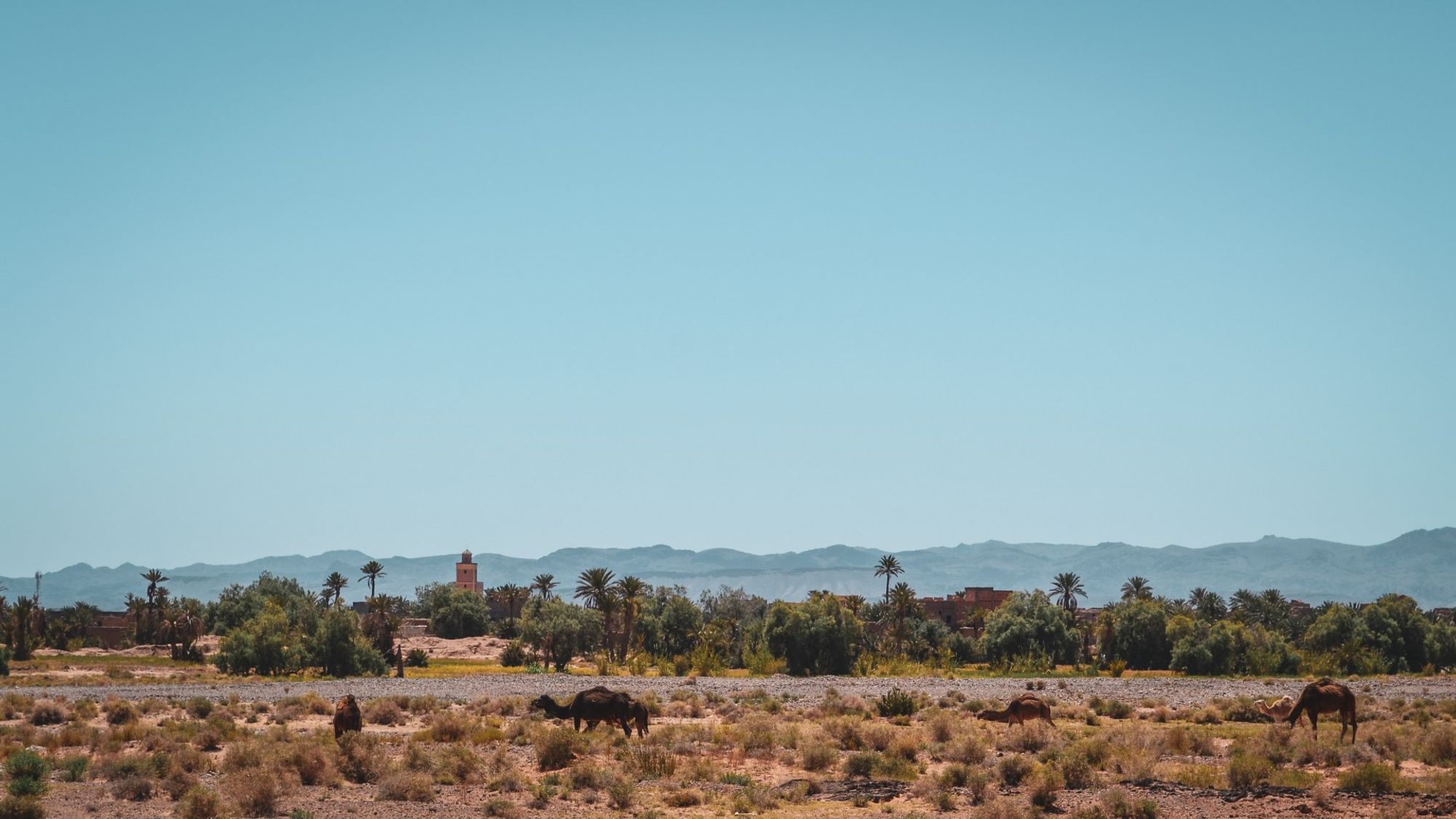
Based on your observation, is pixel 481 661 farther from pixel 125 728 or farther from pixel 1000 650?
pixel 125 728

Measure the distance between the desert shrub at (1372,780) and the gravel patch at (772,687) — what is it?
77.0ft

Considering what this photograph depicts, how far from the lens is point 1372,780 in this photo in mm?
22766

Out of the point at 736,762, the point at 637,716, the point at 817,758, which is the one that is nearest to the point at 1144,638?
the point at 637,716

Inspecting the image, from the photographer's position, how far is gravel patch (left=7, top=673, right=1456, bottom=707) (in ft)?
174

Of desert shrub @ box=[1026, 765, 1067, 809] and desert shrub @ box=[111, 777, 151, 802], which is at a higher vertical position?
desert shrub @ box=[111, 777, 151, 802]

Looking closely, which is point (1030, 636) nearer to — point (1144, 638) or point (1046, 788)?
point (1144, 638)

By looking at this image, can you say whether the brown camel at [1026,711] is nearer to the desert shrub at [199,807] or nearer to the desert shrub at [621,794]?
the desert shrub at [621,794]

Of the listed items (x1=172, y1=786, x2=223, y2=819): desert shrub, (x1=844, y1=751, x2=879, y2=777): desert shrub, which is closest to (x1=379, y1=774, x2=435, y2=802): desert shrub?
(x1=172, y1=786, x2=223, y2=819): desert shrub

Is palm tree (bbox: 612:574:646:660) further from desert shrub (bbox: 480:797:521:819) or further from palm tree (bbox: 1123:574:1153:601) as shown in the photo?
desert shrub (bbox: 480:797:521:819)

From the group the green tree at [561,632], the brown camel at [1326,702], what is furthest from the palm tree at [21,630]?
the brown camel at [1326,702]

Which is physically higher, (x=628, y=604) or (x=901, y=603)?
(x=628, y=604)

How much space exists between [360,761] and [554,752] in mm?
4103

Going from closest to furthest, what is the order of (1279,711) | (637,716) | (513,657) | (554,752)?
1. (554,752)
2. (637,716)
3. (1279,711)
4. (513,657)

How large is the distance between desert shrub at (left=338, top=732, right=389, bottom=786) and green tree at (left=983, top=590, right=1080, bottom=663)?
66.7 metres
